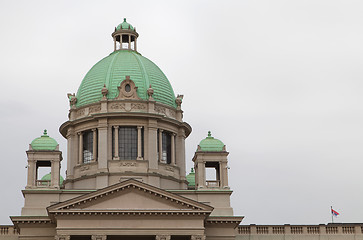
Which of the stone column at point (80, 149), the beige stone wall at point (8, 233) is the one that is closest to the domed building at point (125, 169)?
the stone column at point (80, 149)

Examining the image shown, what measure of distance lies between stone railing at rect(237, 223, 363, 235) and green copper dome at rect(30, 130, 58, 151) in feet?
59.6

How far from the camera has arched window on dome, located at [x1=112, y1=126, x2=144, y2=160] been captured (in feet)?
240

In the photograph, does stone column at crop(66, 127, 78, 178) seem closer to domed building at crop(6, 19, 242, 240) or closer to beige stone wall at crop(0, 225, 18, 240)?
domed building at crop(6, 19, 242, 240)

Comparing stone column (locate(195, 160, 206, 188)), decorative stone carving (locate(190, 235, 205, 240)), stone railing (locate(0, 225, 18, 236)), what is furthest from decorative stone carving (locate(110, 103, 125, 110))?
decorative stone carving (locate(190, 235, 205, 240))

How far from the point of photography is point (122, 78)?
76.8 meters

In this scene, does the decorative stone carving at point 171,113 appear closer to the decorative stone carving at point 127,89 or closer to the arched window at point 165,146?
the arched window at point 165,146

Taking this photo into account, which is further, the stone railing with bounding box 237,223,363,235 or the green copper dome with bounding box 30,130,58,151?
the stone railing with bounding box 237,223,363,235

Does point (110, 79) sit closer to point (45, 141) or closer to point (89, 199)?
point (45, 141)

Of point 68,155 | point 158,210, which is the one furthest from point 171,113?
point 158,210

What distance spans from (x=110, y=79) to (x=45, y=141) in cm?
1077

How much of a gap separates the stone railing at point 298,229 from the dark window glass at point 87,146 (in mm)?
15660

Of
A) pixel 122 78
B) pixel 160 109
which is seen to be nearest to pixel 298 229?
pixel 160 109

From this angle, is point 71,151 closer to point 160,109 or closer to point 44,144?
point 44,144

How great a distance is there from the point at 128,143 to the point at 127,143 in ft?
0.31
